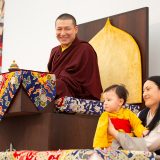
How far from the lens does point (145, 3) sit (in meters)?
3.88

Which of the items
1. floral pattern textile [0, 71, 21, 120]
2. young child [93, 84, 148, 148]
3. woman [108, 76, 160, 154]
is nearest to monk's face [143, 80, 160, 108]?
woman [108, 76, 160, 154]

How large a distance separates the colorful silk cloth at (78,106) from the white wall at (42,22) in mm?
789

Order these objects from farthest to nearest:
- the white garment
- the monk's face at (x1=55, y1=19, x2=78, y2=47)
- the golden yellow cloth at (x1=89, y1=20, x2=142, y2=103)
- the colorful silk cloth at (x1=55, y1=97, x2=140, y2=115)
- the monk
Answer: the golden yellow cloth at (x1=89, y1=20, x2=142, y2=103), the monk's face at (x1=55, y1=19, x2=78, y2=47), the monk, the colorful silk cloth at (x1=55, y1=97, x2=140, y2=115), the white garment

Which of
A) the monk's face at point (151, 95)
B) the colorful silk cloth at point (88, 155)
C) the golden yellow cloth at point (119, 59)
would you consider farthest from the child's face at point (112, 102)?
the golden yellow cloth at point (119, 59)

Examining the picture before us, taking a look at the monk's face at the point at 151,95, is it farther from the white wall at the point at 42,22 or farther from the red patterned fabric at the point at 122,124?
the white wall at the point at 42,22

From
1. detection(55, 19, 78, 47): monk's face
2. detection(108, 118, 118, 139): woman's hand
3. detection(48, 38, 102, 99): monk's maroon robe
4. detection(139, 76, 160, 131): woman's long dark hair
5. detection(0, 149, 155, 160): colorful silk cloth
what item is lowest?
detection(0, 149, 155, 160): colorful silk cloth

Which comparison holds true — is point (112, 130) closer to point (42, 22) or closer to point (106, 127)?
point (106, 127)

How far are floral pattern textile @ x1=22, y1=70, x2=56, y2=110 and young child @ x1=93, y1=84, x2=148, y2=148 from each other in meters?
0.48

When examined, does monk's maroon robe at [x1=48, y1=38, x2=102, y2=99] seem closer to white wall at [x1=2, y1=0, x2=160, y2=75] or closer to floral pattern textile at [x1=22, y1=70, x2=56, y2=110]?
floral pattern textile at [x1=22, y1=70, x2=56, y2=110]

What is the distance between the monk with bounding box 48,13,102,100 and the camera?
3182 mm

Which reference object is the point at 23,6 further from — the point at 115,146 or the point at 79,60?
the point at 115,146

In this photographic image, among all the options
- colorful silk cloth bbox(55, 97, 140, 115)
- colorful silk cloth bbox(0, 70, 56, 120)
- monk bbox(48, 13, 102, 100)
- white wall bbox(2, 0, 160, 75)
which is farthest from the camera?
white wall bbox(2, 0, 160, 75)

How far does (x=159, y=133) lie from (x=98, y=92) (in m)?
0.94

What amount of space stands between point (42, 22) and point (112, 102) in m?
2.72
